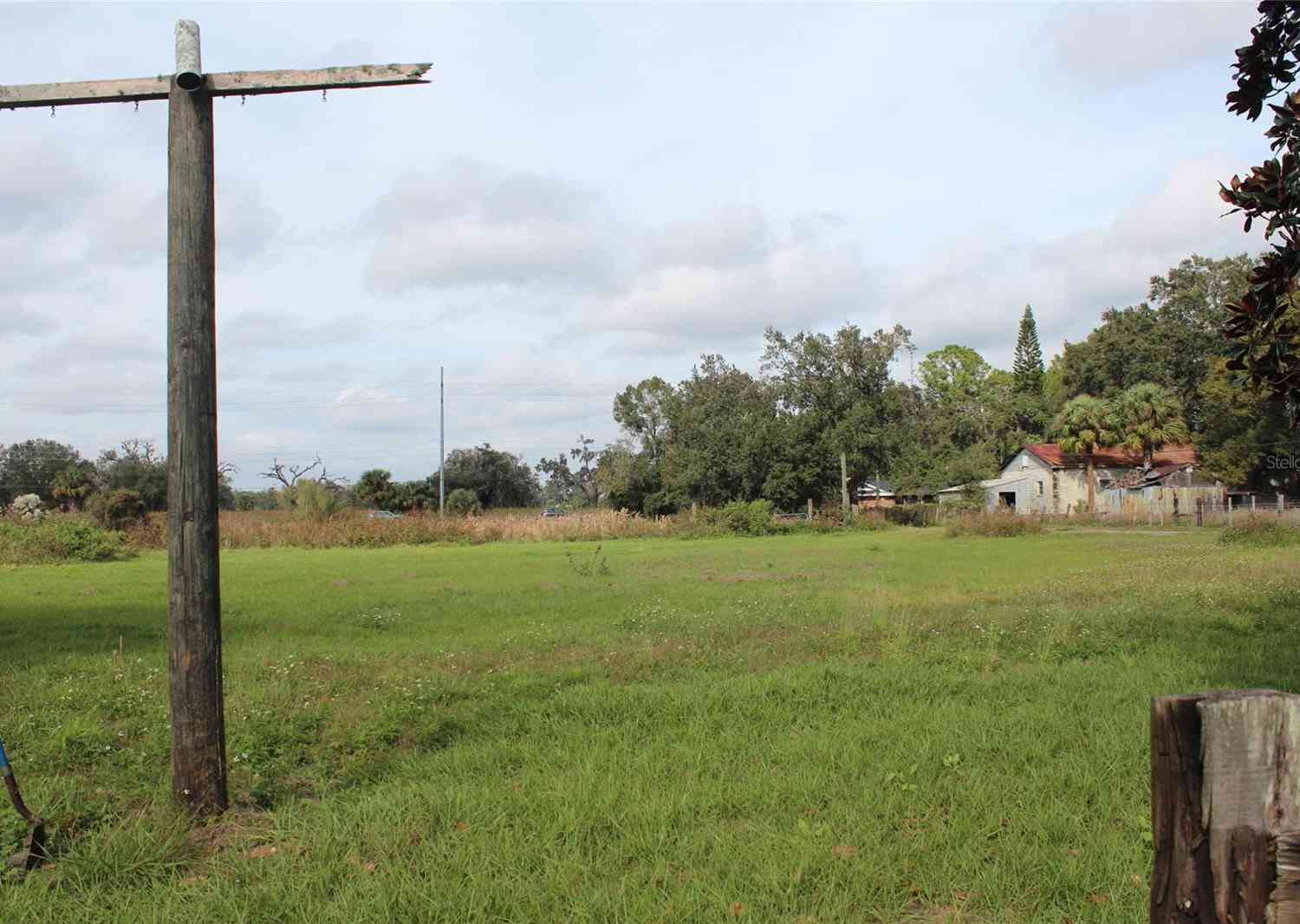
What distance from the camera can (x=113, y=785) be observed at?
550 centimetres

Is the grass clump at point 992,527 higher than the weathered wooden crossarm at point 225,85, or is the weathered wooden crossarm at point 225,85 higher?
the weathered wooden crossarm at point 225,85

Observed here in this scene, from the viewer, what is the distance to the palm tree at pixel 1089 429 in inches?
2105

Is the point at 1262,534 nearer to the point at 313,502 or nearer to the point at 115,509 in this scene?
the point at 313,502

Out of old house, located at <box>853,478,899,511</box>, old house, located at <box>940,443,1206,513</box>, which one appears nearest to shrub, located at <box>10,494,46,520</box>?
old house, located at <box>940,443,1206,513</box>

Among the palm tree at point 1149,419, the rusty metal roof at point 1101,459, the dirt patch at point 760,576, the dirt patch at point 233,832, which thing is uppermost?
the palm tree at point 1149,419

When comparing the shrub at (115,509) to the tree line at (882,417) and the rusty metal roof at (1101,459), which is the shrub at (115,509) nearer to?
the tree line at (882,417)

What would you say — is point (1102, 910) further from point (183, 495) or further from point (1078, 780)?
point (183, 495)

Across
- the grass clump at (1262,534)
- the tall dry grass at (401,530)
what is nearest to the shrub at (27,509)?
the tall dry grass at (401,530)

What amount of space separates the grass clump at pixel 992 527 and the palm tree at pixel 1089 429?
17.1 metres

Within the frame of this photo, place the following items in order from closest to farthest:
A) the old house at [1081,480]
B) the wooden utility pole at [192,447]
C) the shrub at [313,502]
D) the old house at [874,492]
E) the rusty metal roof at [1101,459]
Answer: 1. the wooden utility pole at [192,447]
2. the shrub at [313,502]
3. the old house at [1081,480]
4. the rusty metal roof at [1101,459]
5. the old house at [874,492]

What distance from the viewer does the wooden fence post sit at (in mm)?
1825

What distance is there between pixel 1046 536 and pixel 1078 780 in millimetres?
33689

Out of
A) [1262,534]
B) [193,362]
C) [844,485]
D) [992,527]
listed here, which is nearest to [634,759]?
[193,362]

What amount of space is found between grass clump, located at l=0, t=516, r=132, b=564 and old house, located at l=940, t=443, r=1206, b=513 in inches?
1642
